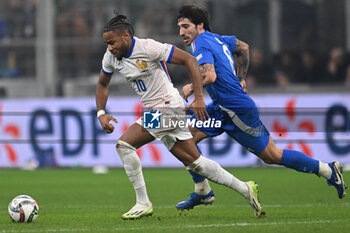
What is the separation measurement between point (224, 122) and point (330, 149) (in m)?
7.61

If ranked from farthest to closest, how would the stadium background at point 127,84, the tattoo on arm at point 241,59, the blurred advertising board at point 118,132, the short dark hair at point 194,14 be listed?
the stadium background at point 127,84 → the blurred advertising board at point 118,132 → the tattoo on arm at point 241,59 → the short dark hair at point 194,14

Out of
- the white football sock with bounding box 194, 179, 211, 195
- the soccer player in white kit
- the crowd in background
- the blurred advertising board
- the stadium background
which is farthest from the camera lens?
the crowd in background

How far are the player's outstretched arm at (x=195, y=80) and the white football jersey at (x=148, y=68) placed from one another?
9 cm

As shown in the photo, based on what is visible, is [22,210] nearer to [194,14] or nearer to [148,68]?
[148,68]

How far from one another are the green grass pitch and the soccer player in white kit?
1.27ft

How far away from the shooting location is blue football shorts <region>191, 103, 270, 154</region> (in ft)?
25.7

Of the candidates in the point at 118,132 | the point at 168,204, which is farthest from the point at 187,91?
the point at 118,132

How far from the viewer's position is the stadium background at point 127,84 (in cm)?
1558

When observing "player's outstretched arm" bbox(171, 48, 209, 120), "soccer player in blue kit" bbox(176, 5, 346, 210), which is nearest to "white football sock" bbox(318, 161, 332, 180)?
"soccer player in blue kit" bbox(176, 5, 346, 210)

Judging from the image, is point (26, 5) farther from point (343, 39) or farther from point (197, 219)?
point (197, 219)

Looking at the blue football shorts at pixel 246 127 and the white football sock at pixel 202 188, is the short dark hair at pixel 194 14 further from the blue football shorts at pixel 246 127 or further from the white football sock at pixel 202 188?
the white football sock at pixel 202 188

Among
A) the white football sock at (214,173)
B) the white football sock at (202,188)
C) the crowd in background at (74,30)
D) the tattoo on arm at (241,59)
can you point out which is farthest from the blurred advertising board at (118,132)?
the white football sock at (214,173)

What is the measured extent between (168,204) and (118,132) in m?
6.74

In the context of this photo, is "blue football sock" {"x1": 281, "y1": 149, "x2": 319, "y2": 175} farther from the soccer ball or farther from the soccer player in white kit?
the soccer ball
